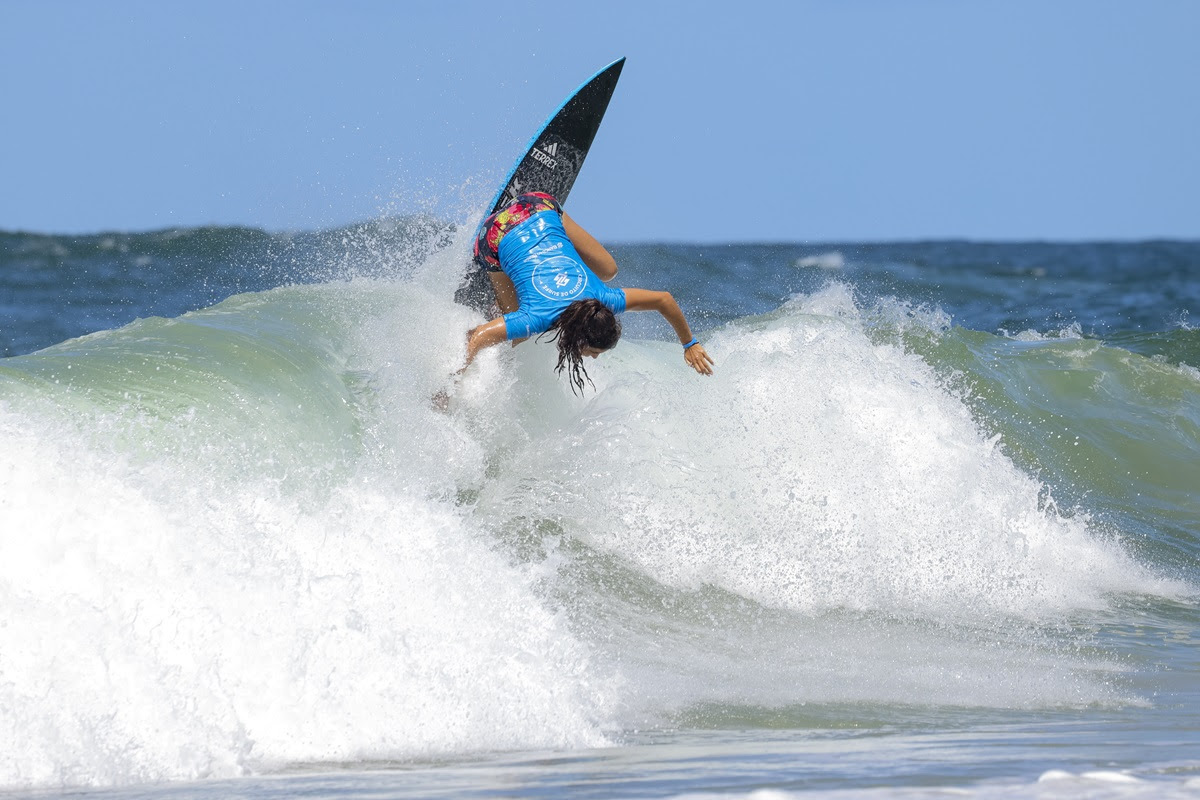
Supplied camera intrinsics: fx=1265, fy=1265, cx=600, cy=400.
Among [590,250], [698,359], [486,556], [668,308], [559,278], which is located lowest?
[486,556]

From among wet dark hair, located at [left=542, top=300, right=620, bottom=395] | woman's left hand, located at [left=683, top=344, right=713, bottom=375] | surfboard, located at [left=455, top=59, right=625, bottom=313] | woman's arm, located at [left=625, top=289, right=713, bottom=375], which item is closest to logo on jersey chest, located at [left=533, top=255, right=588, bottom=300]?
wet dark hair, located at [left=542, top=300, right=620, bottom=395]

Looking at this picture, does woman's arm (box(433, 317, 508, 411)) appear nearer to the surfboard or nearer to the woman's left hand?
the woman's left hand

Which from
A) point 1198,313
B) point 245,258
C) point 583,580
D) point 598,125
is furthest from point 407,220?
point 245,258

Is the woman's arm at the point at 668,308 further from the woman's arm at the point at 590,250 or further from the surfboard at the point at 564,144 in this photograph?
the surfboard at the point at 564,144

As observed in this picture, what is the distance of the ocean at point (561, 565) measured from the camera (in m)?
3.78

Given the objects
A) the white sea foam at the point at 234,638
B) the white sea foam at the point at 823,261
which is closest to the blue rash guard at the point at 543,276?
the white sea foam at the point at 234,638

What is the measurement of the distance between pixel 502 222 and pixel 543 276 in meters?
0.57

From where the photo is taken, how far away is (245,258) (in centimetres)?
2767

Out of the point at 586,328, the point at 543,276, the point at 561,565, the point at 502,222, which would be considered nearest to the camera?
the point at 586,328

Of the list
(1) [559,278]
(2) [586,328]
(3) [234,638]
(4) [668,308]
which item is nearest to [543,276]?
(1) [559,278]

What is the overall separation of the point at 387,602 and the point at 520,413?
305cm

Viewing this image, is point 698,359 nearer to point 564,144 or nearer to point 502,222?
point 502,222

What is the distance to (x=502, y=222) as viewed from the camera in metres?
7.08

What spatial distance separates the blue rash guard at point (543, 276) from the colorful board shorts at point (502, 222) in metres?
0.05
